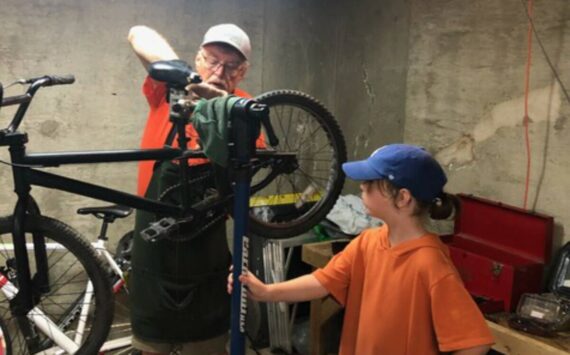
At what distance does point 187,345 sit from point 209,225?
0.43 meters

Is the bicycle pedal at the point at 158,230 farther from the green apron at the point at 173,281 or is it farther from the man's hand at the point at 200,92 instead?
the man's hand at the point at 200,92

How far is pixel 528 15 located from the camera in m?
2.57

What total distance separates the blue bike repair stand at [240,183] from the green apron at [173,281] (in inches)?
20.1

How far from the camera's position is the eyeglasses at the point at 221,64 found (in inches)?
75.5

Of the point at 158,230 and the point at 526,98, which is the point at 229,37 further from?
the point at 526,98

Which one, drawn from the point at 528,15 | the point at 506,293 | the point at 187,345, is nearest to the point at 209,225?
the point at 187,345

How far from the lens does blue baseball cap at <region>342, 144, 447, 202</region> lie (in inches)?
58.3

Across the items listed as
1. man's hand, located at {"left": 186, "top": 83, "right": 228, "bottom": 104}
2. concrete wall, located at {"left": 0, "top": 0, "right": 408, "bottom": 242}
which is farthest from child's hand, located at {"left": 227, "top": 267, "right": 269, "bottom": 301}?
concrete wall, located at {"left": 0, "top": 0, "right": 408, "bottom": 242}

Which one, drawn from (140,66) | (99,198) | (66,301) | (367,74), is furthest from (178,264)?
(367,74)

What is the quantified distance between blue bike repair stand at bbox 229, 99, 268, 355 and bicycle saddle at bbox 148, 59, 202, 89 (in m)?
0.31

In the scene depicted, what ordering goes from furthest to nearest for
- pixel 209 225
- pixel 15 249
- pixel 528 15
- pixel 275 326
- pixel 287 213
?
pixel 275 326
pixel 528 15
pixel 287 213
pixel 209 225
pixel 15 249

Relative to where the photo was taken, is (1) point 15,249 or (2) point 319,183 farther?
(2) point 319,183

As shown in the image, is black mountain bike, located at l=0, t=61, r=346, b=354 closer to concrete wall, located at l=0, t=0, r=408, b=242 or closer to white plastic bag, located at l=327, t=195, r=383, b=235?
white plastic bag, located at l=327, t=195, r=383, b=235

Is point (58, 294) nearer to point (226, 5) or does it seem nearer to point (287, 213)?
point (287, 213)
